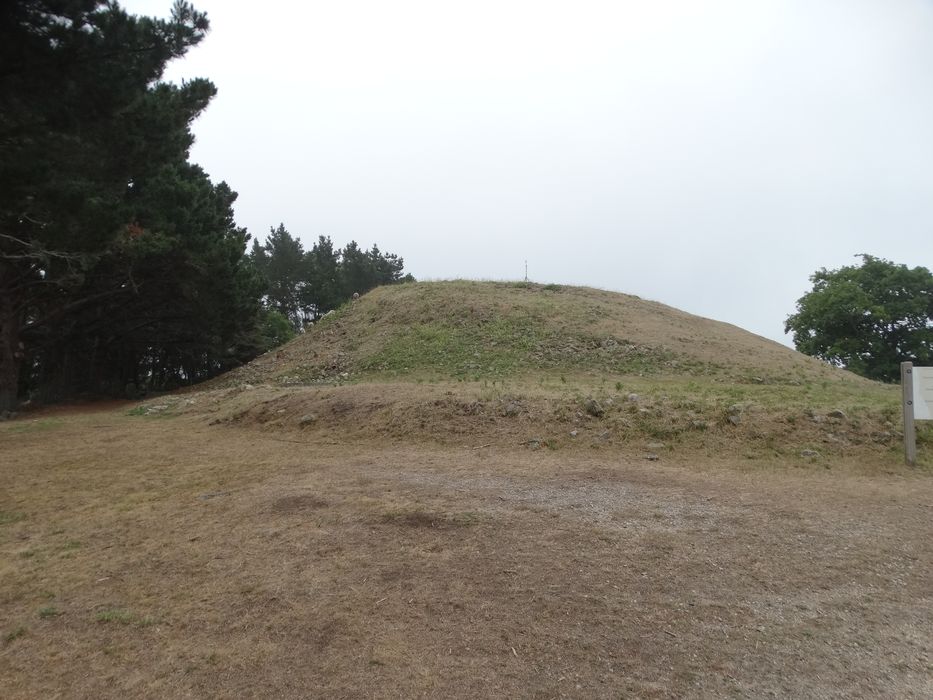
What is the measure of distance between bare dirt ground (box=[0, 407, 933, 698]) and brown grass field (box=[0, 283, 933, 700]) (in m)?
0.02

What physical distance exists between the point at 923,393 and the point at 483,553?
21.4ft

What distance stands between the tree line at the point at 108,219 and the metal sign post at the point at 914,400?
9.95 metres

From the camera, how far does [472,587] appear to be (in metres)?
3.38

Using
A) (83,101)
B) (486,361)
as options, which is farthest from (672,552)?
(486,361)

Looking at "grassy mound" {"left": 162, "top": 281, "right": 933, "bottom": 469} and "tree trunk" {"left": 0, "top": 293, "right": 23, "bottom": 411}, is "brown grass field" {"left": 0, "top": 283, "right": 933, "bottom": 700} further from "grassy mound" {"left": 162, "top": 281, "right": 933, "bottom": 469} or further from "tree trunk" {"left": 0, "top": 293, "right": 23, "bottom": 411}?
"tree trunk" {"left": 0, "top": 293, "right": 23, "bottom": 411}

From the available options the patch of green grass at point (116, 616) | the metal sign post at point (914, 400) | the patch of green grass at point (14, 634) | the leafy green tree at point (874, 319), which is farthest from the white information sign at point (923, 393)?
the leafy green tree at point (874, 319)

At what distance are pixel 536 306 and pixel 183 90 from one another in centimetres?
1393

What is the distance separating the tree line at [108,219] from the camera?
19.6 feet

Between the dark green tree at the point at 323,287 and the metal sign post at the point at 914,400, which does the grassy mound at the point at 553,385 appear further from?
the dark green tree at the point at 323,287

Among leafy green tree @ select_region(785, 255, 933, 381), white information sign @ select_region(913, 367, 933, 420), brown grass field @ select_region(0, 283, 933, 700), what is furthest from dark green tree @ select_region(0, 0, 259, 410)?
leafy green tree @ select_region(785, 255, 933, 381)

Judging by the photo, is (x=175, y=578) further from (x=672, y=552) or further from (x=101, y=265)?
(x=101, y=265)

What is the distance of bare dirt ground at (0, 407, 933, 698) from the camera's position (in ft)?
8.31

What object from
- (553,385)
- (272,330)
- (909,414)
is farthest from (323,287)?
(909,414)

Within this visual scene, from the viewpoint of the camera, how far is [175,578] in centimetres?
365
